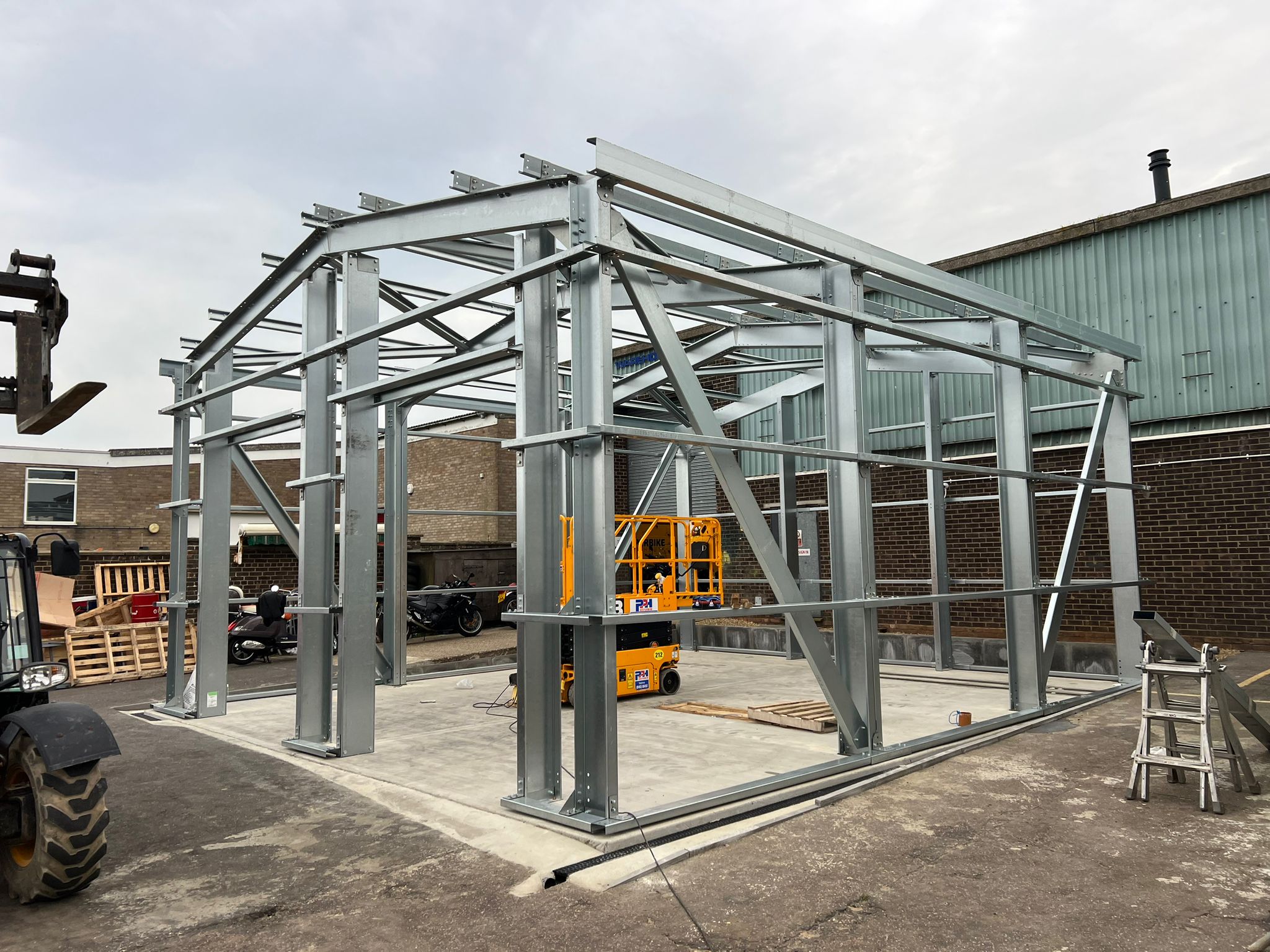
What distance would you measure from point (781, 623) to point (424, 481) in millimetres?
15303

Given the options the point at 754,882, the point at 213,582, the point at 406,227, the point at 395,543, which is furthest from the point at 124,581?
the point at 754,882

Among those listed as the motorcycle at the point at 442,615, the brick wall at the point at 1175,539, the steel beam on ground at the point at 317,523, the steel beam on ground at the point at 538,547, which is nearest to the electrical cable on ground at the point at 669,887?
the steel beam on ground at the point at 538,547

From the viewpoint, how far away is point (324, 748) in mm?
8102

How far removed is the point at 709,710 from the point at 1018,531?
377cm

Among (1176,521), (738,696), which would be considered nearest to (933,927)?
(738,696)

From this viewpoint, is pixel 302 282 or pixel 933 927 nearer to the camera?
pixel 933 927

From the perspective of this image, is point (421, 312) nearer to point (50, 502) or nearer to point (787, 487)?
point (787, 487)

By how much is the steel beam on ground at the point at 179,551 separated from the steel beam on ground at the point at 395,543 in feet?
8.06

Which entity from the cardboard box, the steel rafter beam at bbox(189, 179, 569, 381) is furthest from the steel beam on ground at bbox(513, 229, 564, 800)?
the cardboard box

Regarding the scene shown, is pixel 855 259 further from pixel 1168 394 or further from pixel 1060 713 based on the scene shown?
pixel 1168 394

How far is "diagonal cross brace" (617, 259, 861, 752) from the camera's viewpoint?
6.14 metres

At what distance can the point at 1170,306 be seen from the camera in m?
13.9

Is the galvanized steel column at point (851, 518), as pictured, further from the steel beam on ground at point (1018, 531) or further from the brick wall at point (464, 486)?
the brick wall at point (464, 486)

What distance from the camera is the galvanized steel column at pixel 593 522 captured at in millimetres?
5684
